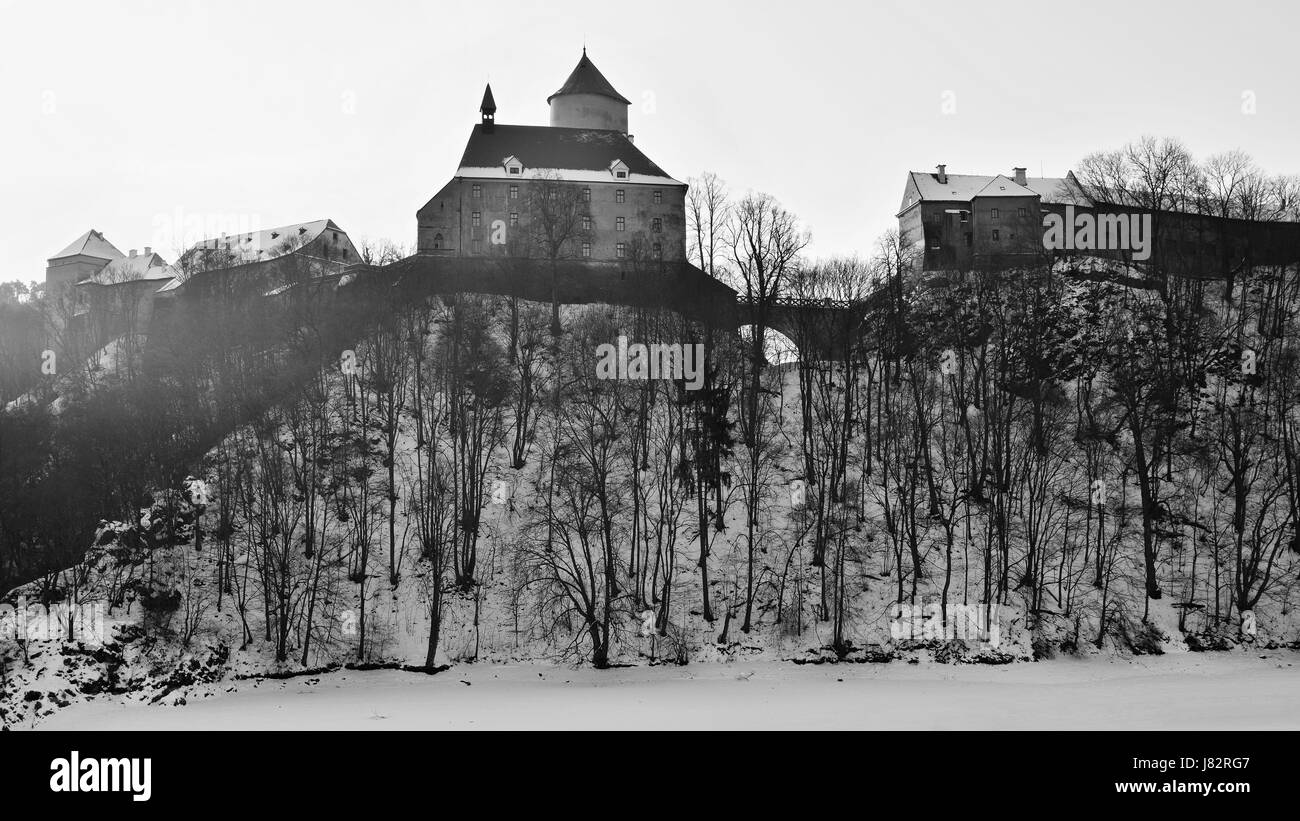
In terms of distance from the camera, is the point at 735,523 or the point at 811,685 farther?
the point at 735,523

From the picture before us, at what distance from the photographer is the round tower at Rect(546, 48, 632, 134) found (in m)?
79.7

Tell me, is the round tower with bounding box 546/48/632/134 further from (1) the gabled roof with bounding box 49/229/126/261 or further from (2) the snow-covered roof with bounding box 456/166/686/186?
(1) the gabled roof with bounding box 49/229/126/261

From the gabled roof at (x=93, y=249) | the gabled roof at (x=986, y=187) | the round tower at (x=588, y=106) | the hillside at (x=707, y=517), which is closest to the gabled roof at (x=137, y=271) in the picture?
the gabled roof at (x=93, y=249)

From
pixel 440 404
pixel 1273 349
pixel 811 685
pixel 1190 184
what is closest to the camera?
pixel 811 685

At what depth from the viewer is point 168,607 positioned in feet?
115

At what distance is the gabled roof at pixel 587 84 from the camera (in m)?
80.0

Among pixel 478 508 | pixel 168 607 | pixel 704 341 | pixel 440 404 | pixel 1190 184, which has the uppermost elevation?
pixel 1190 184

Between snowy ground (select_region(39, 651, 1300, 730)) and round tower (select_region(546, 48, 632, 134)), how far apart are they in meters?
55.9

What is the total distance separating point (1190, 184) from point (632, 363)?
41466 millimetres

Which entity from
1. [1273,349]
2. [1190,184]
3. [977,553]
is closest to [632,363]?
[977,553]

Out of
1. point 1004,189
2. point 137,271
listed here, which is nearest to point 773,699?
point 1004,189

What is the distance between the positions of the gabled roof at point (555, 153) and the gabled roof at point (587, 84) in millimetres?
7332

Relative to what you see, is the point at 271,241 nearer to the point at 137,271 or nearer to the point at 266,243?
the point at 266,243

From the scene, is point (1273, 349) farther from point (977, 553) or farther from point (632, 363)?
point (632, 363)
